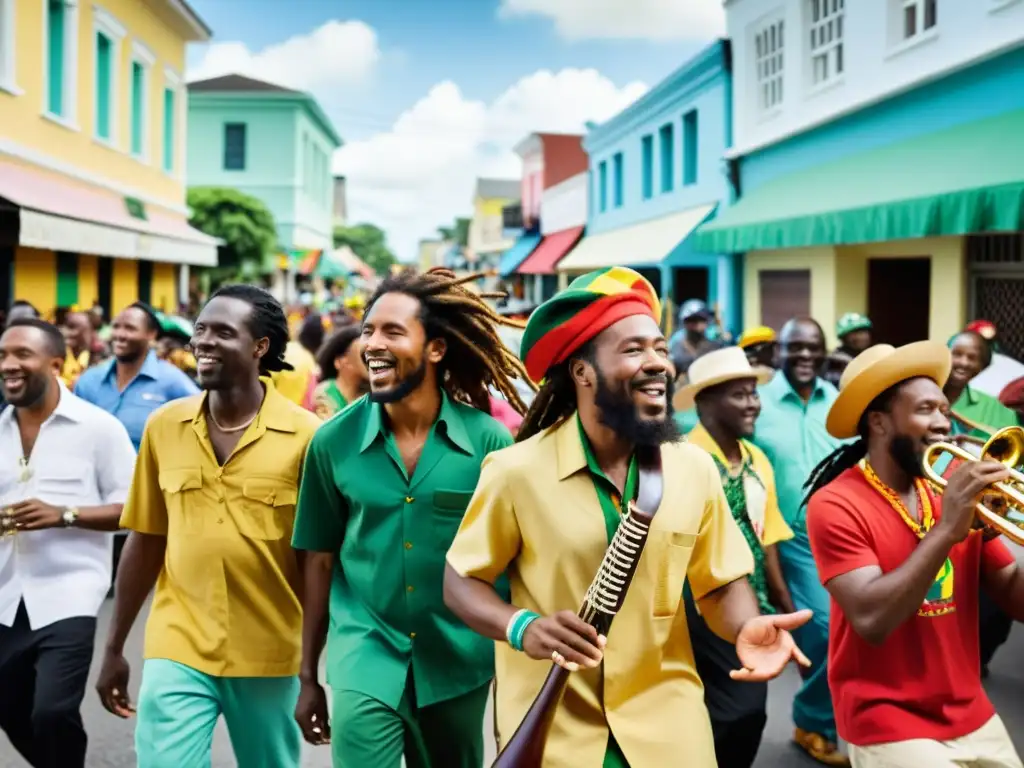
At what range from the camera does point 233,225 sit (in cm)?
3183

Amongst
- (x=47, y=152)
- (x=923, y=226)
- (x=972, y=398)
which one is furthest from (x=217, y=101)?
(x=972, y=398)

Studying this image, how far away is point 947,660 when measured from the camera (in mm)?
3293

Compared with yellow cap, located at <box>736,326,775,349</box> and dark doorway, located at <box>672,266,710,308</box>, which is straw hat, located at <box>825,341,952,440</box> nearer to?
yellow cap, located at <box>736,326,775,349</box>

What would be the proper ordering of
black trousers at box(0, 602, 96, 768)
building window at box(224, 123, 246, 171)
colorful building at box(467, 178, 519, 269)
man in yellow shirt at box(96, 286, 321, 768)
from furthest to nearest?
colorful building at box(467, 178, 519, 269) → building window at box(224, 123, 246, 171) → black trousers at box(0, 602, 96, 768) → man in yellow shirt at box(96, 286, 321, 768)

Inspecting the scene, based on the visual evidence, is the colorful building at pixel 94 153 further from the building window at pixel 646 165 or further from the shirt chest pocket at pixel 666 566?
the shirt chest pocket at pixel 666 566

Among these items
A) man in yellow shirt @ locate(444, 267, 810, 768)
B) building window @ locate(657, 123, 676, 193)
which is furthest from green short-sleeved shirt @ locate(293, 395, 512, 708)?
building window @ locate(657, 123, 676, 193)

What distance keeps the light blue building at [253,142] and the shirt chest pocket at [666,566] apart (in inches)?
1794

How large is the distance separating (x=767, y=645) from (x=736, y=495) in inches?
90.4

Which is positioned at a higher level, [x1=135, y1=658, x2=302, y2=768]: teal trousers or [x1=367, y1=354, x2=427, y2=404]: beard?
[x1=367, y1=354, x2=427, y2=404]: beard

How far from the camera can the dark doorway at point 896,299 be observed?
1502 centimetres

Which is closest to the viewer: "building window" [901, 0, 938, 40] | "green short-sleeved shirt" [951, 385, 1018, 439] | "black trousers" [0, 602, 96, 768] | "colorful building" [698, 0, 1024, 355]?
"black trousers" [0, 602, 96, 768]

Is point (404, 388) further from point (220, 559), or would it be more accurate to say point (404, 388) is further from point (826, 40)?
point (826, 40)

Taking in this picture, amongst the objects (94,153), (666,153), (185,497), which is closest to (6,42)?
(94,153)

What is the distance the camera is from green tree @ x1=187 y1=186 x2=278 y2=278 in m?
32.0
